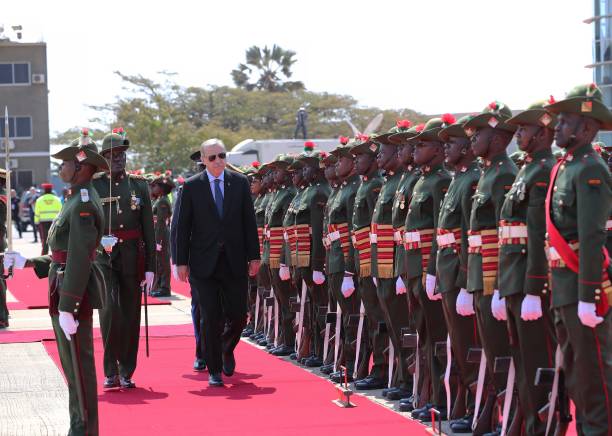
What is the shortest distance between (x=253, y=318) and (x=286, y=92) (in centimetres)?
5565

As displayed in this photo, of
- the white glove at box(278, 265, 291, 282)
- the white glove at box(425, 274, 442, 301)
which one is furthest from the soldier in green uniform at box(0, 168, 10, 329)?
the white glove at box(425, 274, 442, 301)

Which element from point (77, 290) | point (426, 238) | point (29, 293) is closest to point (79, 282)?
point (77, 290)

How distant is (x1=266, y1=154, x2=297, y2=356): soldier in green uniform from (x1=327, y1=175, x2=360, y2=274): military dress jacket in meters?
1.95

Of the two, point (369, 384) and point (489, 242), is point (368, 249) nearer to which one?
point (369, 384)

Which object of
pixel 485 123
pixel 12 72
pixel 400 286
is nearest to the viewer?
pixel 485 123

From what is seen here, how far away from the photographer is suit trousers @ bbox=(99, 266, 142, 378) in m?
10.2

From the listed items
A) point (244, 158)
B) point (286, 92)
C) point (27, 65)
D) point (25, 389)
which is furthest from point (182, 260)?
point (286, 92)

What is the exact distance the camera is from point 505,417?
7246 millimetres

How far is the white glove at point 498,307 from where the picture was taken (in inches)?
280

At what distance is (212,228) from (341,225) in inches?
45.0

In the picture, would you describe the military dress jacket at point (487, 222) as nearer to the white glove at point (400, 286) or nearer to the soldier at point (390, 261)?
the white glove at point (400, 286)

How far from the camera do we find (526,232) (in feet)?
22.8

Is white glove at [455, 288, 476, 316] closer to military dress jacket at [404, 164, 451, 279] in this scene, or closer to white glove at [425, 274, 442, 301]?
white glove at [425, 274, 442, 301]

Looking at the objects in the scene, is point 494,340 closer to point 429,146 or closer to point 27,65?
point 429,146
